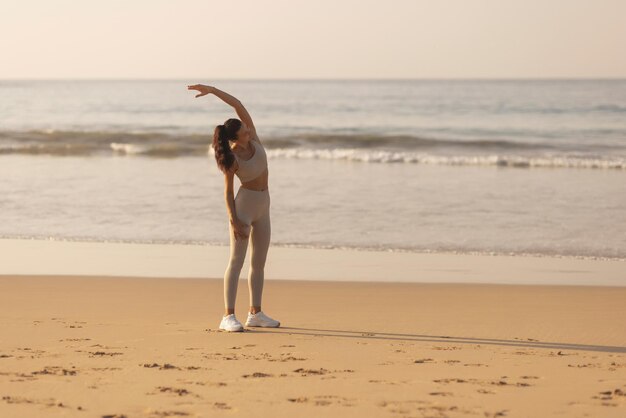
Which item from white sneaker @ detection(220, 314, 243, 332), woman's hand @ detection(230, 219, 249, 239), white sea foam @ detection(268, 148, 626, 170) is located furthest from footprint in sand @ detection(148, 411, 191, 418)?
white sea foam @ detection(268, 148, 626, 170)

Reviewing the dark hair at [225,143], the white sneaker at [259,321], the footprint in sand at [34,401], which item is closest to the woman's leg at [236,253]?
the white sneaker at [259,321]

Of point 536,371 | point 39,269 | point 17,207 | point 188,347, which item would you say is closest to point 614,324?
point 536,371

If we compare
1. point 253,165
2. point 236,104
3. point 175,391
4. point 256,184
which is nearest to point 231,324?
point 256,184

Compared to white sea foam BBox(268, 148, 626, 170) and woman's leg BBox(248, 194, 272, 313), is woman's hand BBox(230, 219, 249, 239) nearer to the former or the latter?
woman's leg BBox(248, 194, 272, 313)

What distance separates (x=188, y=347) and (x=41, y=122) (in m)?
42.6

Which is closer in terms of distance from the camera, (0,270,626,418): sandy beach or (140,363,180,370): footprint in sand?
(0,270,626,418): sandy beach

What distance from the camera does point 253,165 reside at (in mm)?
7270

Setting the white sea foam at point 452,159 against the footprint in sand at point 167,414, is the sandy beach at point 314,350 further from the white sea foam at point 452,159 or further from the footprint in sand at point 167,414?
the white sea foam at point 452,159

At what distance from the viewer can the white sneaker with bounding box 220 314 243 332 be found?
7375 millimetres

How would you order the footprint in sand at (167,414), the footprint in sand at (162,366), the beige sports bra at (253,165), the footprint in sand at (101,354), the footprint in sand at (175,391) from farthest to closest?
the beige sports bra at (253,165) < the footprint in sand at (101,354) < the footprint in sand at (162,366) < the footprint in sand at (175,391) < the footprint in sand at (167,414)

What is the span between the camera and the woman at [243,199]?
282 inches

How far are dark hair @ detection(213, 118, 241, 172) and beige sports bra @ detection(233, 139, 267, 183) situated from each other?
0.37 ft

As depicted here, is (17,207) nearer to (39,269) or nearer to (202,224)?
(202,224)

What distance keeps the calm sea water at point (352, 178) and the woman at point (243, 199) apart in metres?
5.10
